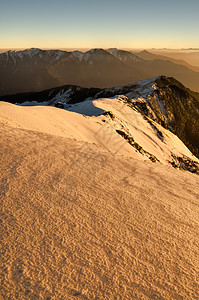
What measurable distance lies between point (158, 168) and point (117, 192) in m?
4.92

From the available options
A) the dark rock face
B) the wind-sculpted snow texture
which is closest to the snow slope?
the wind-sculpted snow texture

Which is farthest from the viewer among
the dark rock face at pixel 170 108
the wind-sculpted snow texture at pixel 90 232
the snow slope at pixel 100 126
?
the dark rock face at pixel 170 108

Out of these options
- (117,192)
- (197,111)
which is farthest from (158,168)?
(197,111)

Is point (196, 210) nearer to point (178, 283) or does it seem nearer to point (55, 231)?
point (178, 283)

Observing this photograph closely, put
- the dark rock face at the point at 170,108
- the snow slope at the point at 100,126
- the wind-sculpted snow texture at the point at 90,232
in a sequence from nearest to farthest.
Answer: the wind-sculpted snow texture at the point at 90,232 < the snow slope at the point at 100,126 < the dark rock face at the point at 170,108

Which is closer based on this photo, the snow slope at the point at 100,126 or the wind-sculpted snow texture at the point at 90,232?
the wind-sculpted snow texture at the point at 90,232

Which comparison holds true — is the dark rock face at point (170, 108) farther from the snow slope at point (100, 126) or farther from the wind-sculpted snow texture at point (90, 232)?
the wind-sculpted snow texture at point (90, 232)

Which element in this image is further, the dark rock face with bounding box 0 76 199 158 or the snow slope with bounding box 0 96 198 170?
the dark rock face with bounding box 0 76 199 158

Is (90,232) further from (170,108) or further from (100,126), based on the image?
(170,108)

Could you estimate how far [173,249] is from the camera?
206 inches

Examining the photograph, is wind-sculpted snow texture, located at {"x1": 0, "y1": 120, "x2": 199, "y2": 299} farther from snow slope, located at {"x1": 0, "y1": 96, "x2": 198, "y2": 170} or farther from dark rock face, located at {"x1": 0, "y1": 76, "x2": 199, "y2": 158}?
dark rock face, located at {"x1": 0, "y1": 76, "x2": 199, "y2": 158}

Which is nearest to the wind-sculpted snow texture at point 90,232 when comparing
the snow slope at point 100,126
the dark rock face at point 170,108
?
the snow slope at point 100,126

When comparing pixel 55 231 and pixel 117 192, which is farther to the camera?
pixel 117 192

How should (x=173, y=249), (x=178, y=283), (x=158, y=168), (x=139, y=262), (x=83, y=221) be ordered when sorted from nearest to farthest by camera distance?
(x=178, y=283) < (x=139, y=262) < (x=173, y=249) < (x=83, y=221) < (x=158, y=168)
